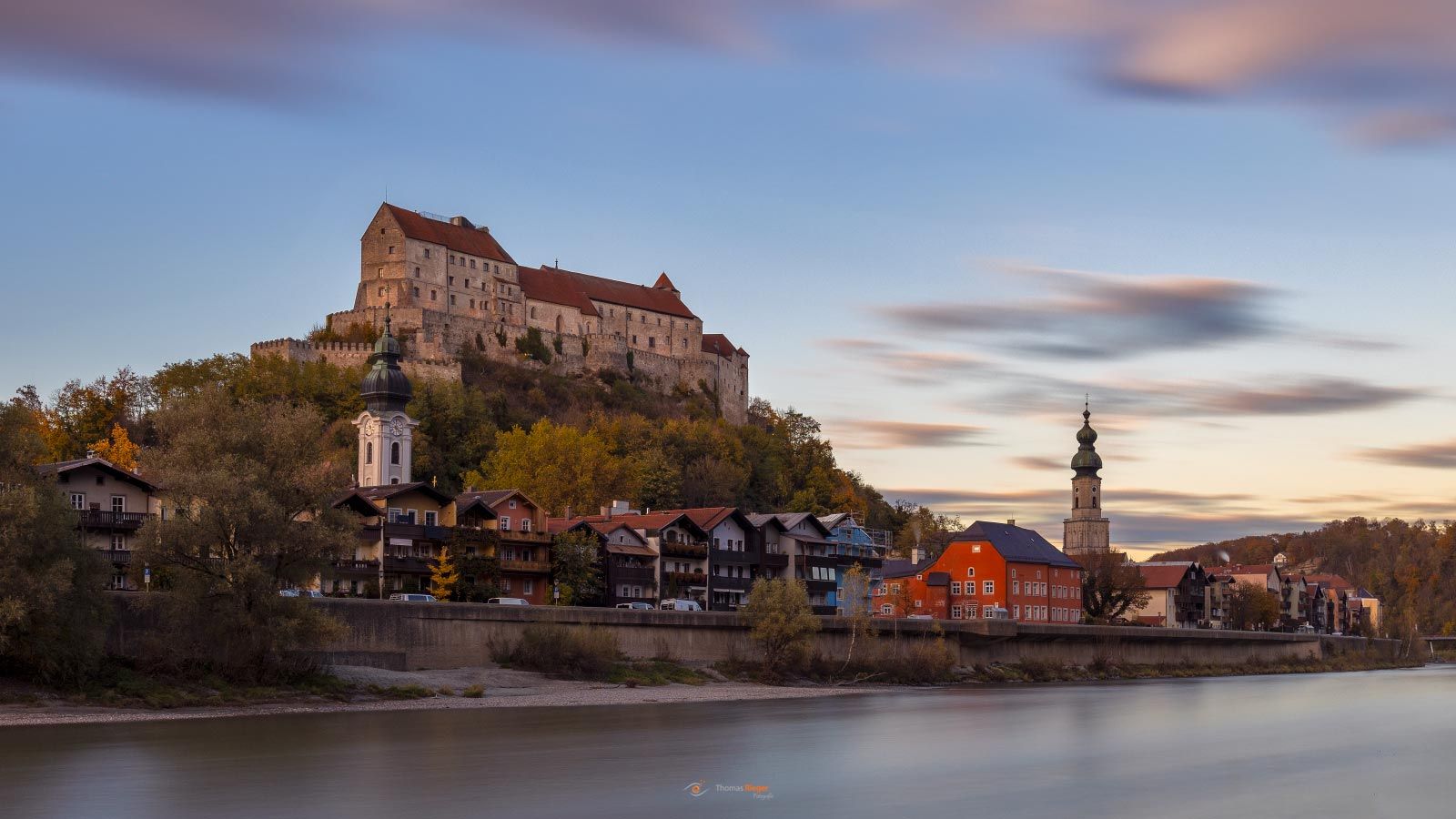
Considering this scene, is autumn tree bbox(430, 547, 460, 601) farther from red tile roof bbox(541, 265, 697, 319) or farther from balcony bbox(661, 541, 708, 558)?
red tile roof bbox(541, 265, 697, 319)

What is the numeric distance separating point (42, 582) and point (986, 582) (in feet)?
229

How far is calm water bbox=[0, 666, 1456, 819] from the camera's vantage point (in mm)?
31016

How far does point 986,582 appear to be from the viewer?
10356 cm

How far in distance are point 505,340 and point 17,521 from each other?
9143cm

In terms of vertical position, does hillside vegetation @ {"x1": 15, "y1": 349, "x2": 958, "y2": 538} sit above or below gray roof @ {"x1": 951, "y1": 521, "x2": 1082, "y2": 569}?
above

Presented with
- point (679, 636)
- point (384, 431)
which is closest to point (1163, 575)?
point (384, 431)

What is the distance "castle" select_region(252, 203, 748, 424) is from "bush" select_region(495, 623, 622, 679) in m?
64.3

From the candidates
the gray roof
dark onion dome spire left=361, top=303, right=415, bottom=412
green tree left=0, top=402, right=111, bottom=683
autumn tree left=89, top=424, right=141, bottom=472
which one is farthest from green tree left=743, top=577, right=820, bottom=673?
autumn tree left=89, top=424, right=141, bottom=472

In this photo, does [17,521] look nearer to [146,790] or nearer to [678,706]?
[146,790]

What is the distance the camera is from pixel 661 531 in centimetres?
7956

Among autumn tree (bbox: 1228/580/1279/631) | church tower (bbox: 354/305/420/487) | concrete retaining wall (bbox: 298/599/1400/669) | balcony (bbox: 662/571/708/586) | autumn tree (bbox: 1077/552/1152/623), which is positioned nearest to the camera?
concrete retaining wall (bbox: 298/599/1400/669)

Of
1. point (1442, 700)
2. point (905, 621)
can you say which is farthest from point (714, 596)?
point (1442, 700)

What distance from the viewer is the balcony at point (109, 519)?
62094mm

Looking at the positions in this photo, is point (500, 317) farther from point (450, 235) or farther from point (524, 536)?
point (524, 536)
